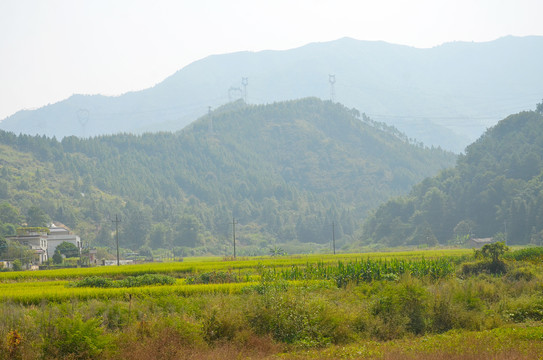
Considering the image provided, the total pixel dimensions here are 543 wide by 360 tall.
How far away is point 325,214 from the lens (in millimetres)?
187875

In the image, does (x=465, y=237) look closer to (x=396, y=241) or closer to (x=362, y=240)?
(x=396, y=241)

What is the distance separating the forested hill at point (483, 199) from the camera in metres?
114

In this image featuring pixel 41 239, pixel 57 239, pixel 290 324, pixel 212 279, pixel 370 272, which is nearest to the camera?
pixel 290 324

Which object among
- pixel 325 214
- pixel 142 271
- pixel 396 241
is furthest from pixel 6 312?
pixel 325 214

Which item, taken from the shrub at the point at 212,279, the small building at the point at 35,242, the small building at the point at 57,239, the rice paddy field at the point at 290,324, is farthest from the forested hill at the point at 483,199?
the rice paddy field at the point at 290,324

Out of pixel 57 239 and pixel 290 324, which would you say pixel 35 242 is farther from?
pixel 290 324

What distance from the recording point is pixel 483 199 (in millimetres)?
128750

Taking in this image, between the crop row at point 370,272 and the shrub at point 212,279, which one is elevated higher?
the crop row at point 370,272

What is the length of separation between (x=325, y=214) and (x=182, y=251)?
198 ft

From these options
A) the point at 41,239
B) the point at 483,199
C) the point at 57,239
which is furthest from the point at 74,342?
the point at 483,199

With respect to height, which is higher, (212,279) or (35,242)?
(212,279)

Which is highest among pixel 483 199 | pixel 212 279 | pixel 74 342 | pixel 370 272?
pixel 483 199

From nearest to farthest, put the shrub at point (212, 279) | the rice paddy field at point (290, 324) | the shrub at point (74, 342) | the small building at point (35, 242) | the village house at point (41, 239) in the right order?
the shrub at point (74, 342), the rice paddy field at point (290, 324), the shrub at point (212, 279), the small building at point (35, 242), the village house at point (41, 239)

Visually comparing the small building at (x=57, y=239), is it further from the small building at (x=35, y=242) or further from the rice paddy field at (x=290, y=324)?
the rice paddy field at (x=290, y=324)
